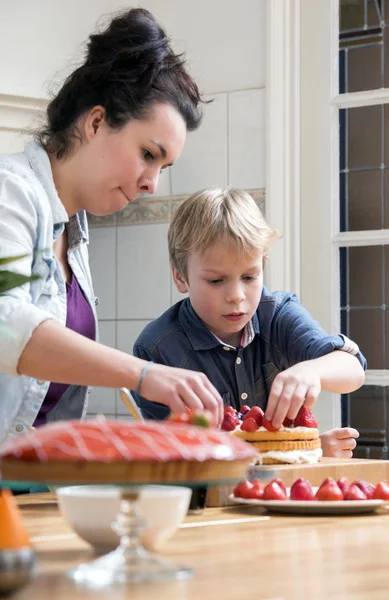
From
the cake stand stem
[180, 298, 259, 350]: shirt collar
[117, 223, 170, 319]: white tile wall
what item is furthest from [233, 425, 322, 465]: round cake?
[117, 223, 170, 319]: white tile wall

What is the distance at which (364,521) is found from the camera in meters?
1.17

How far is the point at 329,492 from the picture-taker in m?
1.22

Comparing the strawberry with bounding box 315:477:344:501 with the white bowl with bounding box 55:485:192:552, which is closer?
the white bowl with bounding box 55:485:192:552

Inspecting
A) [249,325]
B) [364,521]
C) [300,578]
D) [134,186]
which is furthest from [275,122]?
[300,578]

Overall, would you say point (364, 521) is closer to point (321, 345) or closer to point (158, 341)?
point (321, 345)

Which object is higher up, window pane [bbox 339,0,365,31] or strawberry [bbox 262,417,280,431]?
window pane [bbox 339,0,365,31]

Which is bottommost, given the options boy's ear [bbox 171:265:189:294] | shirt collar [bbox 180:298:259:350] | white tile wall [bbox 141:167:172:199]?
shirt collar [bbox 180:298:259:350]

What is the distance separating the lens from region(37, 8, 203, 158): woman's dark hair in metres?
1.71

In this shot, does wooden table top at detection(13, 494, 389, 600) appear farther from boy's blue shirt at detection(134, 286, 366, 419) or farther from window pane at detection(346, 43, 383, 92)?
window pane at detection(346, 43, 383, 92)

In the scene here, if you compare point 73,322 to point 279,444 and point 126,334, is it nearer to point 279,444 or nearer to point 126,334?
point 279,444

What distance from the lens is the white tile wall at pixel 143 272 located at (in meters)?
3.12

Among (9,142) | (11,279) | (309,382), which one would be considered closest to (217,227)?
(309,382)

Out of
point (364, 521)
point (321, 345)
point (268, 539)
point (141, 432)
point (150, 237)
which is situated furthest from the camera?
point (150, 237)

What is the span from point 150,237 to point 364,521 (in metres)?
2.07
